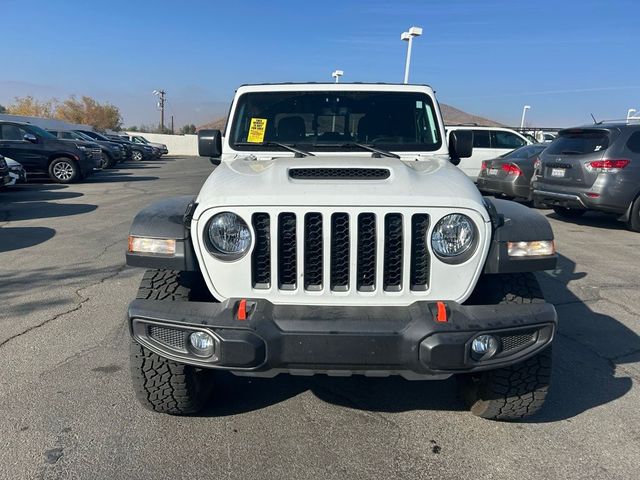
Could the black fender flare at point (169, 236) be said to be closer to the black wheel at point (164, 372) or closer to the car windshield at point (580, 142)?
the black wheel at point (164, 372)

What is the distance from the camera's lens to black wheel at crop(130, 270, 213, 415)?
272cm

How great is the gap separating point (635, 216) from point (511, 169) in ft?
9.54

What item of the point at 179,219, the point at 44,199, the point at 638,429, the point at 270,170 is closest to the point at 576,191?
the point at 638,429

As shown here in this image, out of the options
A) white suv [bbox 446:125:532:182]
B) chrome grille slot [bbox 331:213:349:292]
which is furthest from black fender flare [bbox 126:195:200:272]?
white suv [bbox 446:125:532:182]

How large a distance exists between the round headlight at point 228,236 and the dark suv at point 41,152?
1402 centimetres

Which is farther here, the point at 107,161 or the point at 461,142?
the point at 107,161

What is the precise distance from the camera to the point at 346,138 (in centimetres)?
392

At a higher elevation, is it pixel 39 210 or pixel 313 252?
pixel 313 252

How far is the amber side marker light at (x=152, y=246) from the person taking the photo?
2600 mm

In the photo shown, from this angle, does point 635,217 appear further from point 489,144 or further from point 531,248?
point 531,248

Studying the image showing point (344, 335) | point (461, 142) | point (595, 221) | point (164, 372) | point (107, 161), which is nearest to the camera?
point (344, 335)

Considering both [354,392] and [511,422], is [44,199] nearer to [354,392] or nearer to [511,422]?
[354,392]

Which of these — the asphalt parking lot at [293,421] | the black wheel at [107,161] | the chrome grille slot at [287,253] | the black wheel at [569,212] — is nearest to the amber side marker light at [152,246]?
the chrome grille slot at [287,253]

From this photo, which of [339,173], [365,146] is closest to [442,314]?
[339,173]
